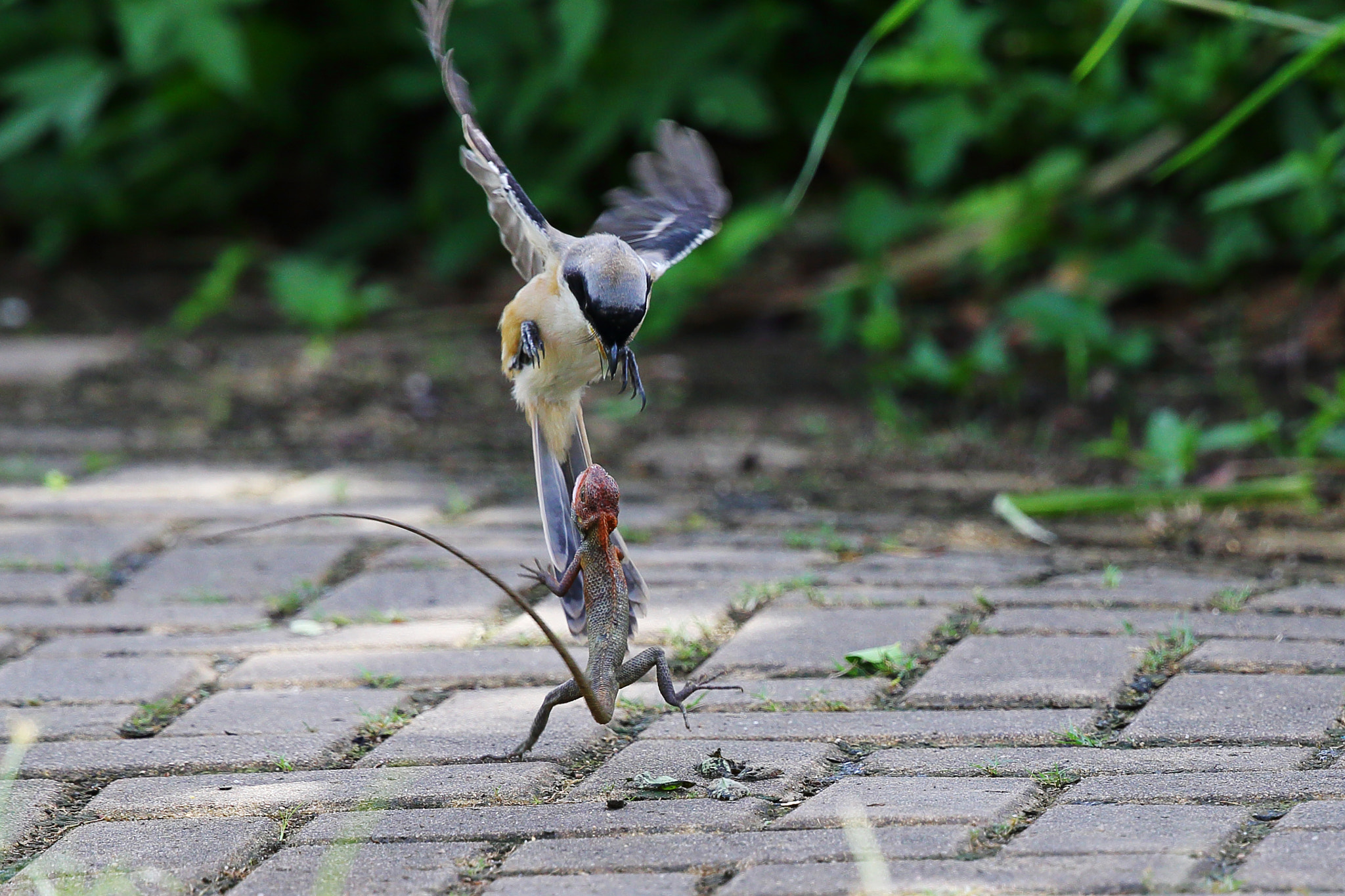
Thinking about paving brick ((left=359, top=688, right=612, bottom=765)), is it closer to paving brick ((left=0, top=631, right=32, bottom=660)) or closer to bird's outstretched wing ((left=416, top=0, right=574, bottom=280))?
bird's outstretched wing ((left=416, top=0, right=574, bottom=280))

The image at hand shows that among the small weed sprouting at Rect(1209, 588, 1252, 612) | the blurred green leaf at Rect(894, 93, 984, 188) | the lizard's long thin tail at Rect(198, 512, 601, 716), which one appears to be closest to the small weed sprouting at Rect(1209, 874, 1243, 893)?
the lizard's long thin tail at Rect(198, 512, 601, 716)

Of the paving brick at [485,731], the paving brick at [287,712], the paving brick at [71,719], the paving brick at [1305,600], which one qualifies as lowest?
the paving brick at [1305,600]

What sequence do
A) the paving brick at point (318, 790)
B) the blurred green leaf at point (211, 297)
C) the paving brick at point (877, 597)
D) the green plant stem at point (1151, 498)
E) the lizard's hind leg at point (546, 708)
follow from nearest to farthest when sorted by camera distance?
the paving brick at point (318, 790)
the lizard's hind leg at point (546, 708)
the paving brick at point (877, 597)
the green plant stem at point (1151, 498)
the blurred green leaf at point (211, 297)

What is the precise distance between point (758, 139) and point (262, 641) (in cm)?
433

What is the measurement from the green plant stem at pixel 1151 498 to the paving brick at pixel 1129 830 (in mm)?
1896

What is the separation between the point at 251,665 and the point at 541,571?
2.66 ft

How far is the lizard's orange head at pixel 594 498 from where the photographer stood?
7.79 ft

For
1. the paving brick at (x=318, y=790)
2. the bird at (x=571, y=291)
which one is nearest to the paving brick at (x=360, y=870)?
the paving brick at (x=318, y=790)

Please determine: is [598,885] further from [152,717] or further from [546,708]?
[152,717]

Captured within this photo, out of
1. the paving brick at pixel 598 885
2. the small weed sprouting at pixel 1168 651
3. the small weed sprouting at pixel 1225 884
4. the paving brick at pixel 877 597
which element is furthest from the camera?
the paving brick at pixel 877 597

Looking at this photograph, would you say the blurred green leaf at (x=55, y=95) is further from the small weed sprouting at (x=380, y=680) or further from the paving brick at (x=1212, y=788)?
the paving brick at (x=1212, y=788)

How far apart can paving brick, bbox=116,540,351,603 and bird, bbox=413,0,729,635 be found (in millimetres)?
837

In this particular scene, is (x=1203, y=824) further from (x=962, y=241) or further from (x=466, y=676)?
(x=962, y=241)

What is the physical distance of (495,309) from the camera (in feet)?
20.2
